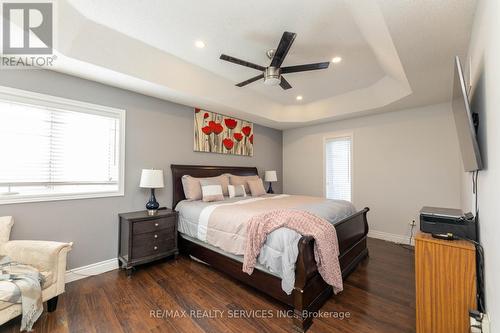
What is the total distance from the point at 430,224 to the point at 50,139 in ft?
13.4

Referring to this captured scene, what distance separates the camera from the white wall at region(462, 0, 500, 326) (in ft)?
3.51

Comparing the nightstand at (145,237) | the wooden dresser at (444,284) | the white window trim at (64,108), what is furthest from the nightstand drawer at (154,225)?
the wooden dresser at (444,284)

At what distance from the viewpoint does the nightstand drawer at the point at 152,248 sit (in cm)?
280

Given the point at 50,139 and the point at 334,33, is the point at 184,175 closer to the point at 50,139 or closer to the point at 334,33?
the point at 50,139

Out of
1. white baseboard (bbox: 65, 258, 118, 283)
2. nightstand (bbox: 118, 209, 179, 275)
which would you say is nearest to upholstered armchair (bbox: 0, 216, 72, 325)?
white baseboard (bbox: 65, 258, 118, 283)

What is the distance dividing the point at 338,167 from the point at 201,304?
4040 mm

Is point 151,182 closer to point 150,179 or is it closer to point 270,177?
point 150,179

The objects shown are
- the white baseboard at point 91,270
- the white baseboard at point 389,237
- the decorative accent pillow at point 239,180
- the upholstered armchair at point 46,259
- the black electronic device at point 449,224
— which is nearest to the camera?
the black electronic device at point 449,224

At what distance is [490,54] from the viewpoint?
3.87 ft

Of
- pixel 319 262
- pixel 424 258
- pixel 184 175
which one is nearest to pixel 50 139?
pixel 184 175

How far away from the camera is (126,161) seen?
316cm

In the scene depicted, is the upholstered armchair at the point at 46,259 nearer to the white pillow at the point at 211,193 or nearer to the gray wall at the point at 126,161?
the gray wall at the point at 126,161

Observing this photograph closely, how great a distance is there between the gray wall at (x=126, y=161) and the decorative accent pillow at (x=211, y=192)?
0.64 meters

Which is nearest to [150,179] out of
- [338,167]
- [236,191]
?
[236,191]
